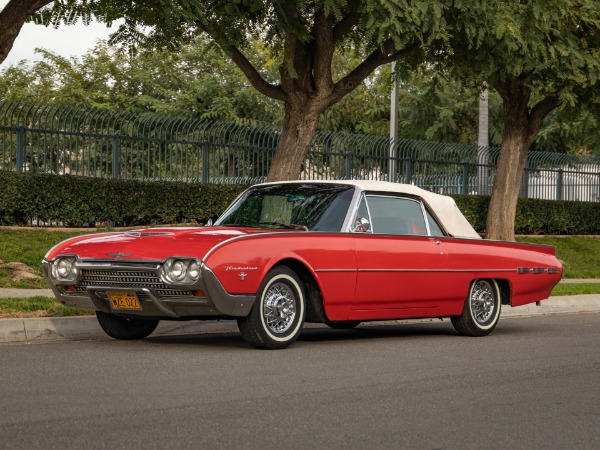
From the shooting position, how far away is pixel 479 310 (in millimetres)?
12430

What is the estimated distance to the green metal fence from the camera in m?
19.9

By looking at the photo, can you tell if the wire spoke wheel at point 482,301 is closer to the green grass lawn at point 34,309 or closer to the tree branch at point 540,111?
the green grass lawn at point 34,309

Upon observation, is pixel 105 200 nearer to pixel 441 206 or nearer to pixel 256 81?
pixel 256 81

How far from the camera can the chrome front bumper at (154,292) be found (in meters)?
9.43

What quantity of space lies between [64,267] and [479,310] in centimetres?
481

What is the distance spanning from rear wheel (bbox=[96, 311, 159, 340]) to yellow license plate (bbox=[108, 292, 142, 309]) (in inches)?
35.6

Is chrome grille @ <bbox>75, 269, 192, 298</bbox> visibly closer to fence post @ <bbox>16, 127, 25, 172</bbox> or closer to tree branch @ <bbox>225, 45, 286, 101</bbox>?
tree branch @ <bbox>225, 45, 286, 101</bbox>

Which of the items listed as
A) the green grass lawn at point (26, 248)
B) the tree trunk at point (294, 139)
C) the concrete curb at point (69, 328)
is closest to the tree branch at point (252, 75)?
the tree trunk at point (294, 139)

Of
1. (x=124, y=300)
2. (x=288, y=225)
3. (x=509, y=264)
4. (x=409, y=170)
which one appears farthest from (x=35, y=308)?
(x=409, y=170)

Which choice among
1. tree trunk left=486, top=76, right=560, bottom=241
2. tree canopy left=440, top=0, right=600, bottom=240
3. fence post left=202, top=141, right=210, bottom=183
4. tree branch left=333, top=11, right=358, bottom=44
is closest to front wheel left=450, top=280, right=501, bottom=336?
tree canopy left=440, top=0, right=600, bottom=240

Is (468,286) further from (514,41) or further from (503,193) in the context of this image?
(503,193)

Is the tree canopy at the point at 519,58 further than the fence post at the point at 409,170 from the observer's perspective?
No

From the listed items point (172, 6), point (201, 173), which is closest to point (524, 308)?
point (172, 6)

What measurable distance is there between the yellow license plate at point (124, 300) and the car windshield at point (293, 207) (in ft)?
6.04
